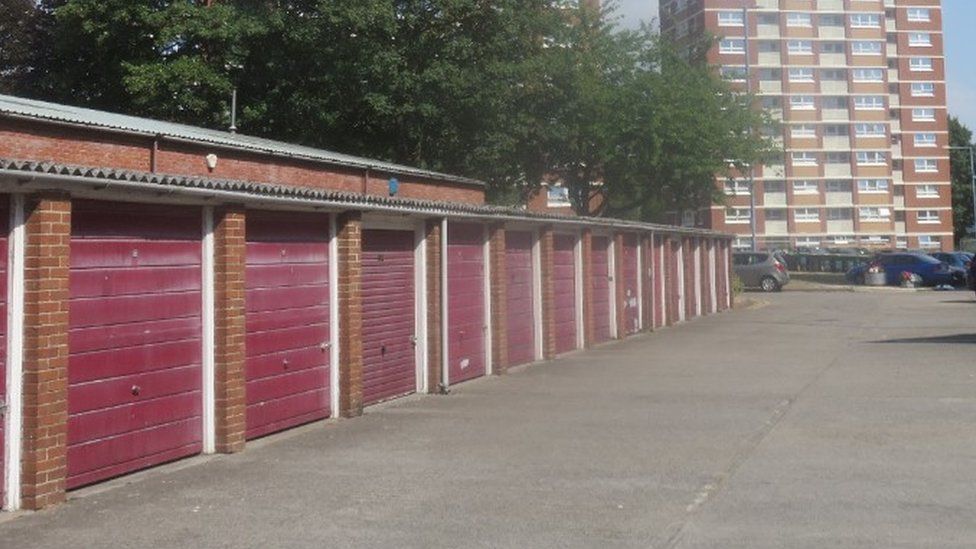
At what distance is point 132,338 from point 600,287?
14543mm

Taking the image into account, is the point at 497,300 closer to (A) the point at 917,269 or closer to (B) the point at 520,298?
(B) the point at 520,298

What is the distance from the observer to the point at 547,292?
61.7 ft

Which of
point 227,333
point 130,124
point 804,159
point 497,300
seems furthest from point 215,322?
point 804,159

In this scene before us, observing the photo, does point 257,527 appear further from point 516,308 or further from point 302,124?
point 302,124

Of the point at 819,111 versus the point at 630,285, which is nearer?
the point at 630,285

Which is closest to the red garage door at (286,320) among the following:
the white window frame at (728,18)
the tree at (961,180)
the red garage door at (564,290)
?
the red garage door at (564,290)

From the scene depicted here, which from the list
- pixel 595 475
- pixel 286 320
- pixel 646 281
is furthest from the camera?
pixel 646 281

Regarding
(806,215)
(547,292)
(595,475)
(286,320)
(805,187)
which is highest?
(805,187)

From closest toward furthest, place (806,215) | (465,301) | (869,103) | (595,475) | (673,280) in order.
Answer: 1. (595,475)
2. (465,301)
3. (673,280)
4. (806,215)
5. (869,103)

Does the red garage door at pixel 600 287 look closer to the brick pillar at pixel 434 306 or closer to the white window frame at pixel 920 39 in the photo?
the brick pillar at pixel 434 306

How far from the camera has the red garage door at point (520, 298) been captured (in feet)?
57.3

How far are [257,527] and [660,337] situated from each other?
684 inches

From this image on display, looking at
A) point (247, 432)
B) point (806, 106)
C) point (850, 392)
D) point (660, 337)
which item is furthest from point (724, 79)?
point (806, 106)

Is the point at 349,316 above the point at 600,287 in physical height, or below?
below
